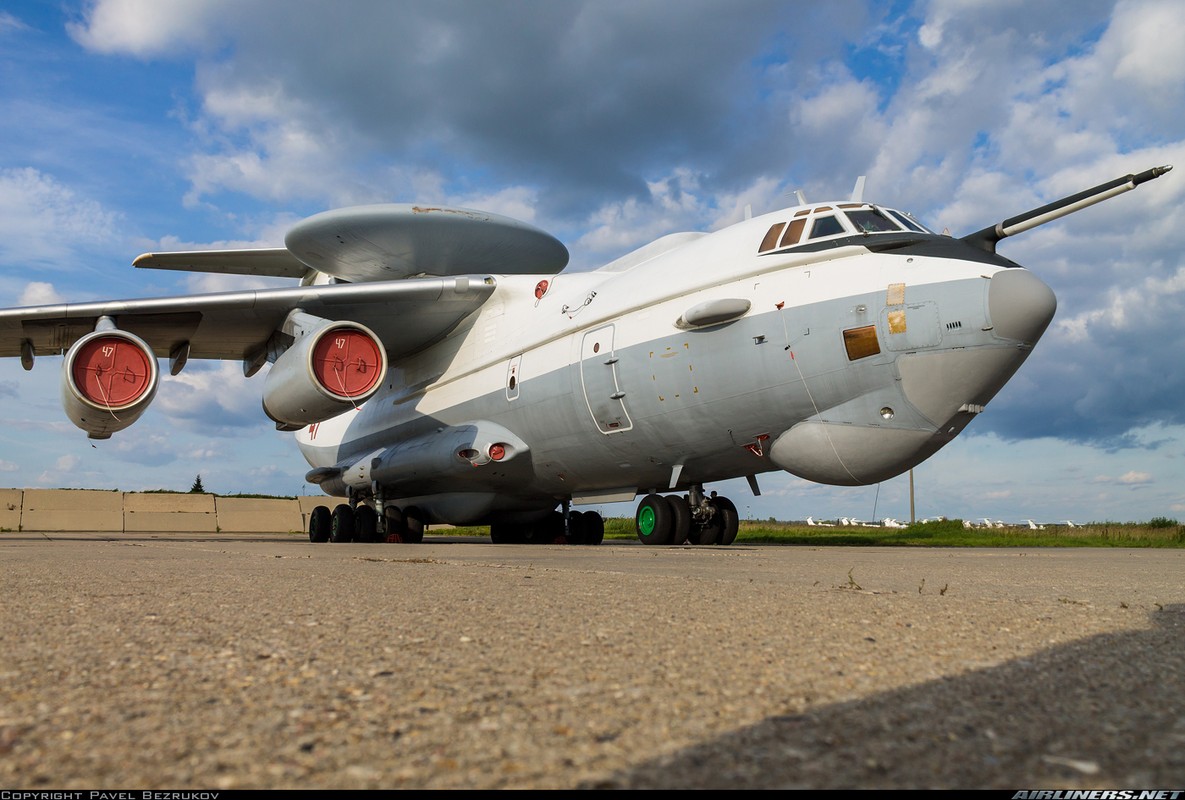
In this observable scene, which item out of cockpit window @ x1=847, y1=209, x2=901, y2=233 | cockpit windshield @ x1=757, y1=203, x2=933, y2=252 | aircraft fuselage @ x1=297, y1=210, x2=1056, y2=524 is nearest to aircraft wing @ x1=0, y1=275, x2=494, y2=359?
aircraft fuselage @ x1=297, y1=210, x2=1056, y2=524

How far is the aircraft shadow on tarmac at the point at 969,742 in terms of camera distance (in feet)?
4.03

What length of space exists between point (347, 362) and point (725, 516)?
482cm

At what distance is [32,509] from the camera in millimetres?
23719

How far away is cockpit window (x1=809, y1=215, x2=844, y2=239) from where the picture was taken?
7.93 meters

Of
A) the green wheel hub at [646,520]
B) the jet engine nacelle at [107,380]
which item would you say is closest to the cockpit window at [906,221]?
the green wheel hub at [646,520]

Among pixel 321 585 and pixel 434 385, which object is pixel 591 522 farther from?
pixel 321 585

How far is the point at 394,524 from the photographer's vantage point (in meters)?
14.1

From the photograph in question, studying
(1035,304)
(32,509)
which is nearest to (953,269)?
(1035,304)

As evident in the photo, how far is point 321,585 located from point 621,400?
5525 mm

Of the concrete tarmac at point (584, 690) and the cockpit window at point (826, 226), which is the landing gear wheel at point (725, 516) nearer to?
the cockpit window at point (826, 226)

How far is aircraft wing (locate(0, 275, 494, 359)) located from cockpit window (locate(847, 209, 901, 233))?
5492 mm

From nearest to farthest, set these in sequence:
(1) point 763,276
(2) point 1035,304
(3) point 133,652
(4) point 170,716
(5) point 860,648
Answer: (4) point 170,716
(3) point 133,652
(5) point 860,648
(2) point 1035,304
(1) point 763,276

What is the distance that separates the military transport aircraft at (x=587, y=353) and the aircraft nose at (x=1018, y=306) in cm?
2

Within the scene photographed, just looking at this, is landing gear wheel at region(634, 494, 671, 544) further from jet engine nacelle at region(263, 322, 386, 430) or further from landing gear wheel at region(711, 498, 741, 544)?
jet engine nacelle at region(263, 322, 386, 430)
